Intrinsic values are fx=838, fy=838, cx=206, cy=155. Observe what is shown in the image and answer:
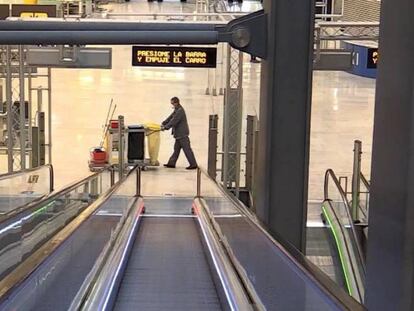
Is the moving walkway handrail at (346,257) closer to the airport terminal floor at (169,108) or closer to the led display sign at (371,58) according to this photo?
the airport terminal floor at (169,108)

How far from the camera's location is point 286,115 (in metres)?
6.38

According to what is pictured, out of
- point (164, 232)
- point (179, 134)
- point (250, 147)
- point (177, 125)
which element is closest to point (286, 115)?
point (164, 232)

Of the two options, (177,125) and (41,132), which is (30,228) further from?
(177,125)

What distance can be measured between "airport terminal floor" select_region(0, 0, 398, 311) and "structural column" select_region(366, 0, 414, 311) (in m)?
0.52

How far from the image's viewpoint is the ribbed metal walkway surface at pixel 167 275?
214 inches

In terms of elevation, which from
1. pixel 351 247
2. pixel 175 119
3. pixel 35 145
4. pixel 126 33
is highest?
pixel 126 33

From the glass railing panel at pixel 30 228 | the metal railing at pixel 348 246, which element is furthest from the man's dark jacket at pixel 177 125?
the glass railing panel at pixel 30 228

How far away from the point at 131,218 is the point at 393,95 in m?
4.88

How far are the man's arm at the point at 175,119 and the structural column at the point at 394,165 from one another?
41.0 feet

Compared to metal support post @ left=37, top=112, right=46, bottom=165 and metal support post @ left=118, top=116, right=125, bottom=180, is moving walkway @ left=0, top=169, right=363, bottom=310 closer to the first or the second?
metal support post @ left=37, top=112, right=46, bottom=165

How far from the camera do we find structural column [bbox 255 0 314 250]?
6211 millimetres

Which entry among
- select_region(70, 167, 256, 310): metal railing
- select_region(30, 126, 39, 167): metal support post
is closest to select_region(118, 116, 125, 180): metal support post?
select_region(30, 126, 39, 167): metal support post

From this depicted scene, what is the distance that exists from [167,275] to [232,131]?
816cm

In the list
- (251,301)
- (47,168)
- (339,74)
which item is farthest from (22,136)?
(339,74)
